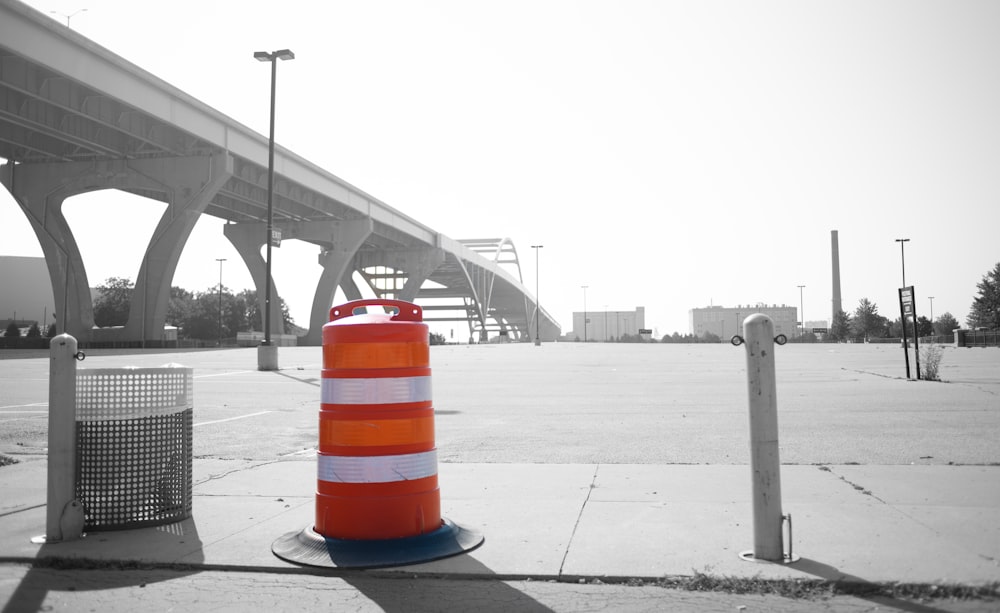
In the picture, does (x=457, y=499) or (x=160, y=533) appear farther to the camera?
(x=457, y=499)

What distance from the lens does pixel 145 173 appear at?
44.5m

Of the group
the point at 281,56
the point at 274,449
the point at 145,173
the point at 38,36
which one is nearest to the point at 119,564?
the point at 274,449

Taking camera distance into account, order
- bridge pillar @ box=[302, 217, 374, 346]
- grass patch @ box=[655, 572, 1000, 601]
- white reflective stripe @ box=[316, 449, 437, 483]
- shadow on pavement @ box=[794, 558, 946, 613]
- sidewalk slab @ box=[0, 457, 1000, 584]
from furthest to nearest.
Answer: bridge pillar @ box=[302, 217, 374, 346] → white reflective stripe @ box=[316, 449, 437, 483] → sidewalk slab @ box=[0, 457, 1000, 584] → grass patch @ box=[655, 572, 1000, 601] → shadow on pavement @ box=[794, 558, 946, 613]

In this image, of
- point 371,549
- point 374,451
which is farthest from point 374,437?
point 371,549

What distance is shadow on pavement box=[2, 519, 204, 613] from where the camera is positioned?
3959mm

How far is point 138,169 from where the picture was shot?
1748 inches

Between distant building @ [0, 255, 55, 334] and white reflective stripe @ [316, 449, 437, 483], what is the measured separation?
13407 centimetres

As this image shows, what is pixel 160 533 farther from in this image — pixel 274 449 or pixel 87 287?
pixel 87 287

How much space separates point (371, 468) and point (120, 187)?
47.9m

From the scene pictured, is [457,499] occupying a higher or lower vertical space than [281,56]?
lower

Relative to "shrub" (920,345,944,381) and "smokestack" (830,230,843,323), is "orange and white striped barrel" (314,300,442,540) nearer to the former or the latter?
"shrub" (920,345,944,381)

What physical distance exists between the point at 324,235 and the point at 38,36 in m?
36.8

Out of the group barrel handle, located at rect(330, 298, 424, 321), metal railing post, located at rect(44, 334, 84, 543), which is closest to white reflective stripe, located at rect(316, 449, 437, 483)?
barrel handle, located at rect(330, 298, 424, 321)

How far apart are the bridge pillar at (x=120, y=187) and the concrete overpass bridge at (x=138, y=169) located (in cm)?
6
